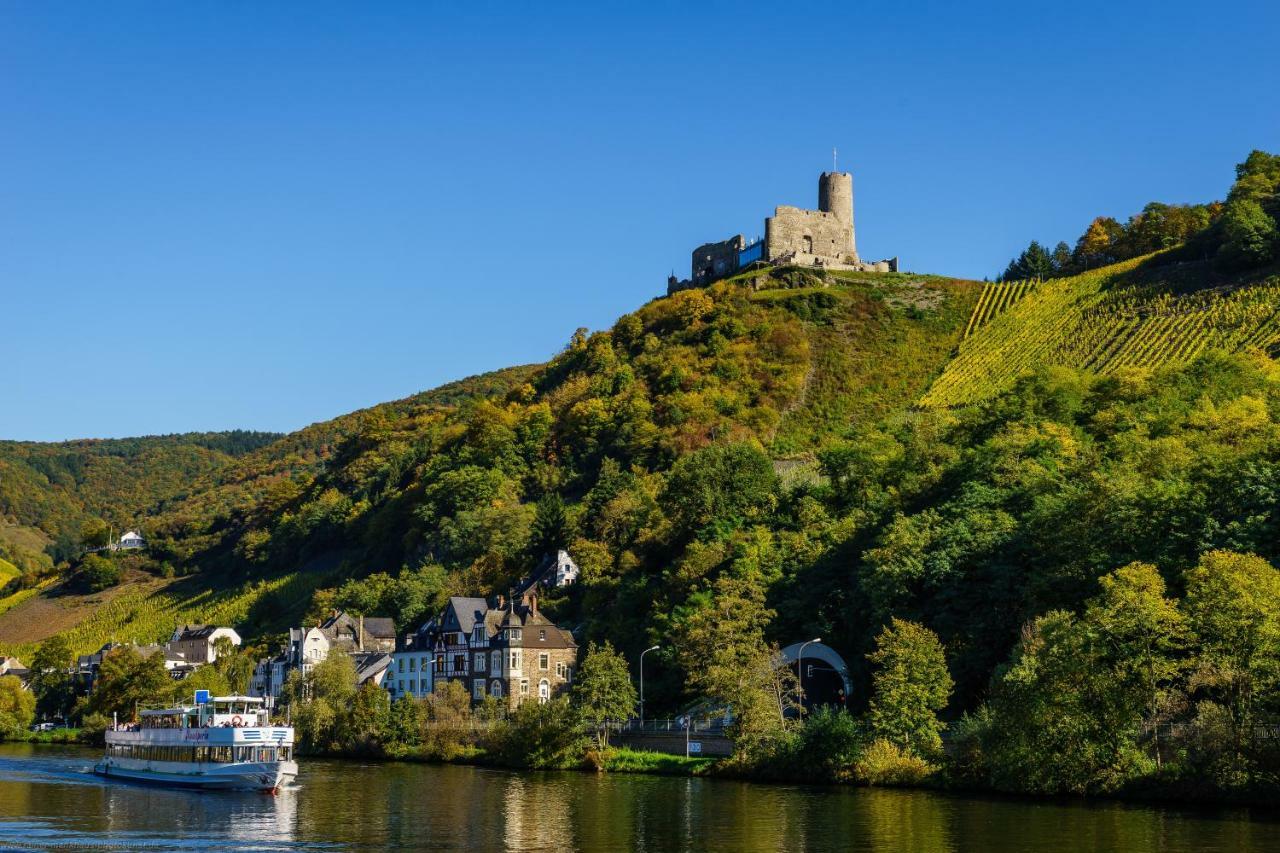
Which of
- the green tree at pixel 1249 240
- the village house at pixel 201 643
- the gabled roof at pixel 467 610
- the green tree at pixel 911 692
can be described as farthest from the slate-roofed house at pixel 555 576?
the green tree at pixel 1249 240

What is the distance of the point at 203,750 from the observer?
243 feet

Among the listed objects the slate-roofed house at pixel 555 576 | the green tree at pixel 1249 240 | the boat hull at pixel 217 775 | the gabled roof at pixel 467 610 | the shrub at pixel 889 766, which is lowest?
the boat hull at pixel 217 775

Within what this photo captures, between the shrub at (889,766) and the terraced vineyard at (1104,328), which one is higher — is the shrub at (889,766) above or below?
below

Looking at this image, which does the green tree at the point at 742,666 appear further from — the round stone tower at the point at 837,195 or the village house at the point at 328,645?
the round stone tower at the point at 837,195

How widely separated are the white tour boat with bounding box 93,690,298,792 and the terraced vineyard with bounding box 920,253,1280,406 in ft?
238

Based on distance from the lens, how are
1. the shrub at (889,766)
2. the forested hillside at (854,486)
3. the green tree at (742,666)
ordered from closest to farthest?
1. the shrub at (889,766)
2. the forested hillside at (854,486)
3. the green tree at (742,666)

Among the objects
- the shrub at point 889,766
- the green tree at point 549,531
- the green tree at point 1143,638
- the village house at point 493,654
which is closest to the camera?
the green tree at point 1143,638

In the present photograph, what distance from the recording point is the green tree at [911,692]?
205 feet

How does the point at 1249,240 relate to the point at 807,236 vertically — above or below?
below

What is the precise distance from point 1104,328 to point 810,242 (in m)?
47.9

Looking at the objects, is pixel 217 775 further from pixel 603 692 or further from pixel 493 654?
pixel 493 654

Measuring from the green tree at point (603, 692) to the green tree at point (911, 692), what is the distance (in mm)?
19060

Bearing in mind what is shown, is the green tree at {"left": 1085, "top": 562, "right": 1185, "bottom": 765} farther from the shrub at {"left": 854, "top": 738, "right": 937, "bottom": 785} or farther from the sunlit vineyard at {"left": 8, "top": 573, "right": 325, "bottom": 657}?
the sunlit vineyard at {"left": 8, "top": 573, "right": 325, "bottom": 657}

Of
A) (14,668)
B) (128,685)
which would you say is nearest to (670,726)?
(128,685)
